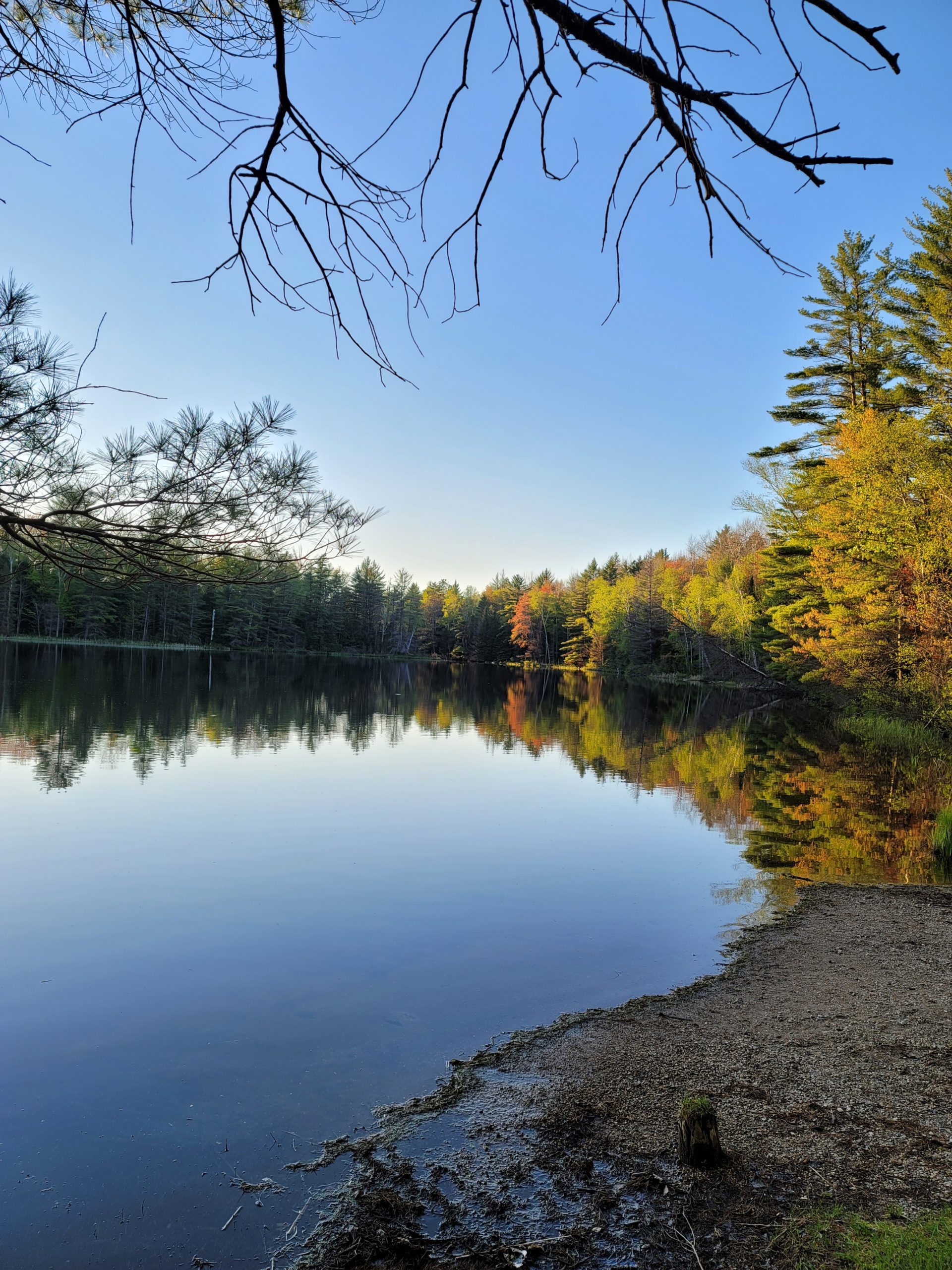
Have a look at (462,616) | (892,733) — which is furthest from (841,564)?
(462,616)

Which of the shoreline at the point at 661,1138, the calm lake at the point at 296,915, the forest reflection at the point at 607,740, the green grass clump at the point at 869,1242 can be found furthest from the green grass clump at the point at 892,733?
the green grass clump at the point at 869,1242

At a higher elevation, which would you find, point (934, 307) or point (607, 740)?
point (934, 307)

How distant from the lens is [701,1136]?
375 cm

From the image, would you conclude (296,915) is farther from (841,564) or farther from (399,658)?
(399,658)

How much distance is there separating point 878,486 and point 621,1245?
78.3 feet

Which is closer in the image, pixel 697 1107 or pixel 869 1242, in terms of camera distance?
pixel 869 1242

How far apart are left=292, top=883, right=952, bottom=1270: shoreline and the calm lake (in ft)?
1.32

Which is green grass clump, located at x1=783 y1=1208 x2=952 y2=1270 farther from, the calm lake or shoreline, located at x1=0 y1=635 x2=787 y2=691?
shoreline, located at x1=0 y1=635 x2=787 y2=691

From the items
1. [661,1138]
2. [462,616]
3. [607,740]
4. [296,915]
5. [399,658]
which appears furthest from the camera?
[462,616]

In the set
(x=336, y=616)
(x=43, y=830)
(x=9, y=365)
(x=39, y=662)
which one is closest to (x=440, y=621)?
(x=336, y=616)

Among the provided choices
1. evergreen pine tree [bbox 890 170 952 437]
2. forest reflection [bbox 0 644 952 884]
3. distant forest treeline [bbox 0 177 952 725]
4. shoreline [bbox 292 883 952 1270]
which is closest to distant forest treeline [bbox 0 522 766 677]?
distant forest treeline [bbox 0 177 952 725]

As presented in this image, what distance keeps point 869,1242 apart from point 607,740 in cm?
2283

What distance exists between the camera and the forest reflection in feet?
41.3

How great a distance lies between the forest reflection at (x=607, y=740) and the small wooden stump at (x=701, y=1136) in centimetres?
611
